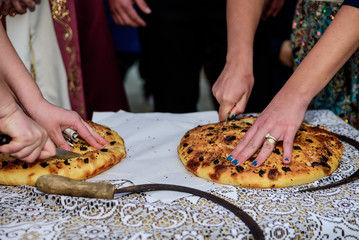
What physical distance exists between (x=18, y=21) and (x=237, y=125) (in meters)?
1.24

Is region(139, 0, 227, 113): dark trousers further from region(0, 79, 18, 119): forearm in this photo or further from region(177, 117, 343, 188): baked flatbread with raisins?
region(0, 79, 18, 119): forearm

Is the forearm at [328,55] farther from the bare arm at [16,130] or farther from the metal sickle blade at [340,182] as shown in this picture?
the bare arm at [16,130]

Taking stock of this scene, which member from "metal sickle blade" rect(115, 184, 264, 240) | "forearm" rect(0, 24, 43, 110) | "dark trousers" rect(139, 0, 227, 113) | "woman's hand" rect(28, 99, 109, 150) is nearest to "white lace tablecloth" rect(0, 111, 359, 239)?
"metal sickle blade" rect(115, 184, 264, 240)

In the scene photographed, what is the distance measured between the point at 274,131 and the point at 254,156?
119 mm

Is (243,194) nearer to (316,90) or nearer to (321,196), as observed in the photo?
(321,196)

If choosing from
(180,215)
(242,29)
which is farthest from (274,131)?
(242,29)

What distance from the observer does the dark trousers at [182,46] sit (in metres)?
2.72

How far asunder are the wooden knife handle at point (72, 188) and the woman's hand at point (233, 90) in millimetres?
748

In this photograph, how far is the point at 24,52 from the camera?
7.04 ft

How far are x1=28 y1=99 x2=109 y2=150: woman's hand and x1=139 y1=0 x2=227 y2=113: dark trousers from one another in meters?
1.34

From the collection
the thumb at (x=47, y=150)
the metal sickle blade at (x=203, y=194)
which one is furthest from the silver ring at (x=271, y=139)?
the thumb at (x=47, y=150)

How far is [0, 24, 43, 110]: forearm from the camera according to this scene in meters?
1.50

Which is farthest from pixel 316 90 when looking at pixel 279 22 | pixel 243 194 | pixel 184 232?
pixel 279 22

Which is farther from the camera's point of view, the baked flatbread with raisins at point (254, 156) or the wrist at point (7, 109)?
→ the baked flatbread with raisins at point (254, 156)
